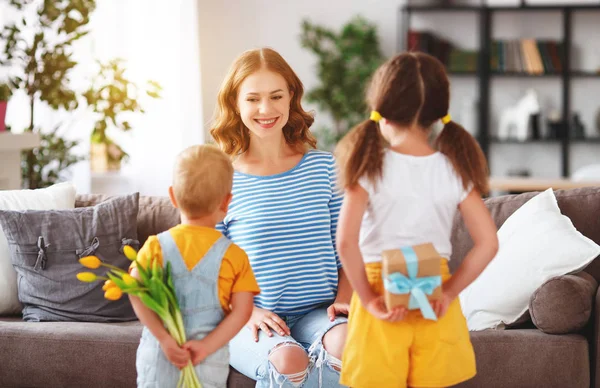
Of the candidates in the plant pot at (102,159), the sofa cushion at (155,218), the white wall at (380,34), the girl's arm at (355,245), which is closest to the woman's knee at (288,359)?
the girl's arm at (355,245)

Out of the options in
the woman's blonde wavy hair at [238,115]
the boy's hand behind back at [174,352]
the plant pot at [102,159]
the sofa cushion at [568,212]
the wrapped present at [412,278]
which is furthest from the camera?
the plant pot at [102,159]

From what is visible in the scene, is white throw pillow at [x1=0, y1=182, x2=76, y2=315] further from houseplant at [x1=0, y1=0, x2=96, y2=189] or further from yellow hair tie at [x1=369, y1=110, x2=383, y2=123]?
yellow hair tie at [x1=369, y1=110, x2=383, y2=123]

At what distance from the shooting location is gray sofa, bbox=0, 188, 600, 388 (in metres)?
2.28

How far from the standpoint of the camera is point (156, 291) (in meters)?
1.57

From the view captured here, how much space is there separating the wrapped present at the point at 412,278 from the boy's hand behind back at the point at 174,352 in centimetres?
42

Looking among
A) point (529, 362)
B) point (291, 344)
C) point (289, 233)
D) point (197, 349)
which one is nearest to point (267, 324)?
point (291, 344)

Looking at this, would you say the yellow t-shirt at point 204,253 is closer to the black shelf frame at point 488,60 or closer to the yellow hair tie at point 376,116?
the yellow hair tie at point 376,116

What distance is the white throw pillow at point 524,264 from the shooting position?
2412 mm

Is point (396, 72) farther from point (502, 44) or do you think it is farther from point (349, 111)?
point (502, 44)

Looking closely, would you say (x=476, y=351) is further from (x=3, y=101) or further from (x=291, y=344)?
(x=3, y=101)

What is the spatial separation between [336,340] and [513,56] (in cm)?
486

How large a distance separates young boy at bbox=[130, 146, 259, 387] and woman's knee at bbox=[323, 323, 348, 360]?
0.46 m

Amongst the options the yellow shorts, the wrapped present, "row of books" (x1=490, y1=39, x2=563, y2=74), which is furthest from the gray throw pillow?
"row of books" (x1=490, y1=39, x2=563, y2=74)

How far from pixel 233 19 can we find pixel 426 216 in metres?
5.15
